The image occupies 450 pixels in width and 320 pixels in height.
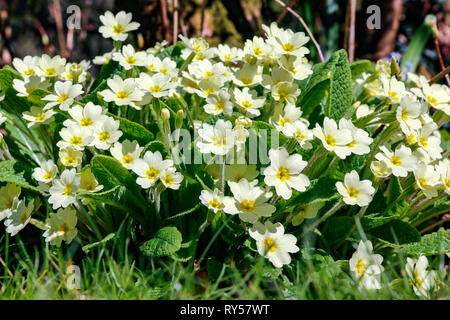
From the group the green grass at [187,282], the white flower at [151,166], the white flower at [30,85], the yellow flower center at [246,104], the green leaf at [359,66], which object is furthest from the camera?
the green leaf at [359,66]

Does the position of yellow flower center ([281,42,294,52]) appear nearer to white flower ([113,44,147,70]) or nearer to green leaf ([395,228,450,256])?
white flower ([113,44,147,70])

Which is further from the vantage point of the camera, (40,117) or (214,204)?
(40,117)

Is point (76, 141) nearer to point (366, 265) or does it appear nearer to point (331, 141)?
point (331, 141)

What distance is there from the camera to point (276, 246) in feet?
5.01

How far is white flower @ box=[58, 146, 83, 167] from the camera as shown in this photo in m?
1.60

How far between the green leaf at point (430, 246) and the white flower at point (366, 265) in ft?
0.37

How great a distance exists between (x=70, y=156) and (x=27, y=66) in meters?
0.57

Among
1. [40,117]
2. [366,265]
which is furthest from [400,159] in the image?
A: [40,117]

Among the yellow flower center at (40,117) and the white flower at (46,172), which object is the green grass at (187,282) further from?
the yellow flower center at (40,117)

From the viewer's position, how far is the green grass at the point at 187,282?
1.42 meters

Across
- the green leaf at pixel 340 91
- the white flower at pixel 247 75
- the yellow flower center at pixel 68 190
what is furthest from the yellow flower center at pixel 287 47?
the yellow flower center at pixel 68 190

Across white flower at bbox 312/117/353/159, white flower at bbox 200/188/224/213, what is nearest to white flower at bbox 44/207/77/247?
white flower at bbox 200/188/224/213

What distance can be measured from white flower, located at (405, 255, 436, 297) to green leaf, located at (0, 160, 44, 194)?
1123mm
